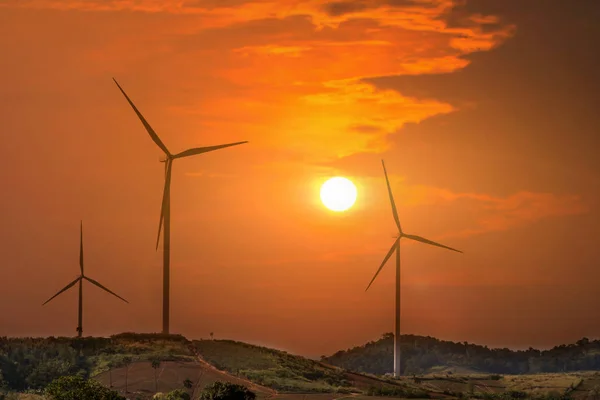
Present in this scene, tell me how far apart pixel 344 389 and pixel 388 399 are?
13157 mm

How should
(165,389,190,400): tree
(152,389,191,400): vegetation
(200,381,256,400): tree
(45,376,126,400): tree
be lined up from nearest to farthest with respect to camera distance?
(45,376,126,400): tree
(200,381,256,400): tree
(165,389,190,400): tree
(152,389,191,400): vegetation

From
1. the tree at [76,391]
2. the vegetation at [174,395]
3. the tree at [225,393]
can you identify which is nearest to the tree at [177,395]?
the vegetation at [174,395]

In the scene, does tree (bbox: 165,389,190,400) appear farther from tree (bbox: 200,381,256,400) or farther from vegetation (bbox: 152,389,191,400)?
tree (bbox: 200,381,256,400)

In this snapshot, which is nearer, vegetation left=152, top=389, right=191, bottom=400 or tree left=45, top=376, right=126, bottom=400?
tree left=45, top=376, right=126, bottom=400

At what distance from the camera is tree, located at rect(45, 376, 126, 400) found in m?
148

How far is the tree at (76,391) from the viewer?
14800 centimetres

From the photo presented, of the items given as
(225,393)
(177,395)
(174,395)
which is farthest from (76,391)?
(177,395)

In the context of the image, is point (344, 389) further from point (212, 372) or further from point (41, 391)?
point (41, 391)

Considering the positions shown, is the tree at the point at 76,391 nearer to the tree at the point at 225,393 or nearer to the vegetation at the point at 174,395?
the tree at the point at 225,393

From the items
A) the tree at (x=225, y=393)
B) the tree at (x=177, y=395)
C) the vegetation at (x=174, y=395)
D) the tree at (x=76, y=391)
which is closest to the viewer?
the tree at (x=76, y=391)

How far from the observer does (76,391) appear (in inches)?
5886

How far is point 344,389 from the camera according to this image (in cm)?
19888

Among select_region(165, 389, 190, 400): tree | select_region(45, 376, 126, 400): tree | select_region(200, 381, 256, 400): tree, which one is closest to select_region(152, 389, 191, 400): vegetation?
select_region(165, 389, 190, 400): tree

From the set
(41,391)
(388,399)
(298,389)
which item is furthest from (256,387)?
(41,391)
